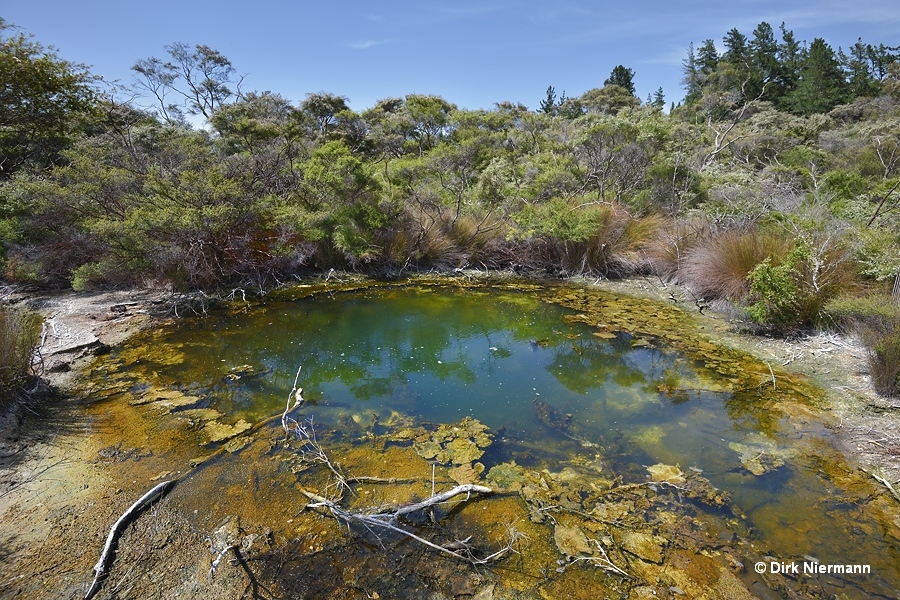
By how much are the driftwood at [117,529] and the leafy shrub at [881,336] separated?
6.21 metres

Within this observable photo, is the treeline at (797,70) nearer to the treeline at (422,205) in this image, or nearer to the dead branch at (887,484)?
the treeline at (422,205)

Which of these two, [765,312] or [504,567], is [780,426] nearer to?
[765,312]

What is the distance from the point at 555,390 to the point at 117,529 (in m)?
3.95

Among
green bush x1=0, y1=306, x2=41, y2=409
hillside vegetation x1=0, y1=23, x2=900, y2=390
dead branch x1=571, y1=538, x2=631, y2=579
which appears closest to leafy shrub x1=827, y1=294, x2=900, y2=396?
hillside vegetation x1=0, y1=23, x2=900, y2=390

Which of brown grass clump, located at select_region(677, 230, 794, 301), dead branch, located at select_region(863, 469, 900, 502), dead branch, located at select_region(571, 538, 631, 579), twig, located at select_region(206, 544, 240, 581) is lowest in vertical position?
dead branch, located at select_region(863, 469, 900, 502)

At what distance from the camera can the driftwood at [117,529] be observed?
245cm

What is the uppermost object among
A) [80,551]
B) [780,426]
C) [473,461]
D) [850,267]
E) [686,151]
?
[686,151]

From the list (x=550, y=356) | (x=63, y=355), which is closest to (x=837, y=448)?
(x=550, y=356)

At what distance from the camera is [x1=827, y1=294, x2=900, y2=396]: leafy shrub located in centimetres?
414

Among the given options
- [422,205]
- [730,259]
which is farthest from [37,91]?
[730,259]

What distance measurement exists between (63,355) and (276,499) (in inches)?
157

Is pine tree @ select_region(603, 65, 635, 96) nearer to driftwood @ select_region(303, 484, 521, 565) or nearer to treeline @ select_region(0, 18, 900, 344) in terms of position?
treeline @ select_region(0, 18, 900, 344)

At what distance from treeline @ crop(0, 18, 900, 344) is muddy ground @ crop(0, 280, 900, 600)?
2159 millimetres

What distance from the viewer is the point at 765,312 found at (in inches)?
223
